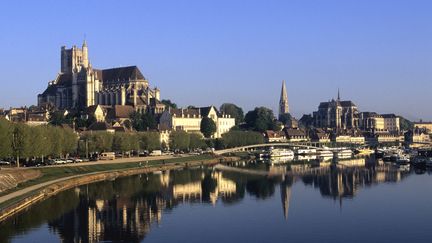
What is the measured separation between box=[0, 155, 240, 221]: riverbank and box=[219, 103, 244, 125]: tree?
66.1 m

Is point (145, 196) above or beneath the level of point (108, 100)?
beneath

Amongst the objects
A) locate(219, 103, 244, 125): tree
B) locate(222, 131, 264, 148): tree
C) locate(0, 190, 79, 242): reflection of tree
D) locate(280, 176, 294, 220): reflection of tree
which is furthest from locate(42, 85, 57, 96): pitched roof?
locate(0, 190, 79, 242): reflection of tree

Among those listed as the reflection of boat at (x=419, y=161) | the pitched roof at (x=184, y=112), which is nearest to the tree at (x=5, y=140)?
the reflection of boat at (x=419, y=161)

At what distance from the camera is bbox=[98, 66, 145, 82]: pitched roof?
489ft

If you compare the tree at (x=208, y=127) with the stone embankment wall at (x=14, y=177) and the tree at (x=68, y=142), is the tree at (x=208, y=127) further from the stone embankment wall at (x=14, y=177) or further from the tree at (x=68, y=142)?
the stone embankment wall at (x=14, y=177)

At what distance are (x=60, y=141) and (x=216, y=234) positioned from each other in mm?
40609

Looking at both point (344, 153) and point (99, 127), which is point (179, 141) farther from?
point (344, 153)

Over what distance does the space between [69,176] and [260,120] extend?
90.8 m

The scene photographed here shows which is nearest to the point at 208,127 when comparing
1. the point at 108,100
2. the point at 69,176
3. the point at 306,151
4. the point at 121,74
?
the point at 306,151

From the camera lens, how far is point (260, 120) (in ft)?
490

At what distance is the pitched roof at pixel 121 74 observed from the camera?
489 feet

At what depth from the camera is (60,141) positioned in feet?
241

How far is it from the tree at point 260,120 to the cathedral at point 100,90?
22343 millimetres

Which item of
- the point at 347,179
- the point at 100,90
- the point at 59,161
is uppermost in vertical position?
the point at 100,90
